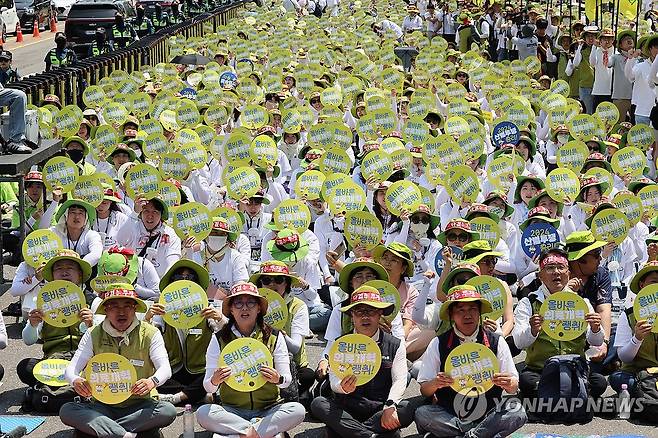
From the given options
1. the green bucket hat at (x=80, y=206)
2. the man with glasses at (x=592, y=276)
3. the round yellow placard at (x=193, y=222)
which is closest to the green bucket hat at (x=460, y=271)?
the man with glasses at (x=592, y=276)

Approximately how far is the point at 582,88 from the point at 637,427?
12.2 meters

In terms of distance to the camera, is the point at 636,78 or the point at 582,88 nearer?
the point at 636,78

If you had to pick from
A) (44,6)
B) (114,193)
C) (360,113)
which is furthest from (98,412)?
(44,6)

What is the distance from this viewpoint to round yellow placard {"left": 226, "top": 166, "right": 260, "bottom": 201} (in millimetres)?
13266

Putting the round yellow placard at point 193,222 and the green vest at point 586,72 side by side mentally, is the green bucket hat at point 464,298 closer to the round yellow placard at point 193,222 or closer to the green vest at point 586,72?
the round yellow placard at point 193,222

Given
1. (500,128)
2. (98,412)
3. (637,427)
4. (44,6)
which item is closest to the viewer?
(98,412)

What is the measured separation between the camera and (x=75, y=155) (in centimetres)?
1555

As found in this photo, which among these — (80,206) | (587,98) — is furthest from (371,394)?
(587,98)

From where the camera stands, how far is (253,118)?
17.4m

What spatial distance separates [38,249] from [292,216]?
7.95 ft

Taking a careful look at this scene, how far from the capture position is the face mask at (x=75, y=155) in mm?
15516

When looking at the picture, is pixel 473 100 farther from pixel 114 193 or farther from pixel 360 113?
pixel 114 193

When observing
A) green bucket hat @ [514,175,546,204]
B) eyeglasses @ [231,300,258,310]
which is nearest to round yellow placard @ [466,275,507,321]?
eyeglasses @ [231,300,258,310]

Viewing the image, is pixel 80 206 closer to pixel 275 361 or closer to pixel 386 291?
pixel 386 291
